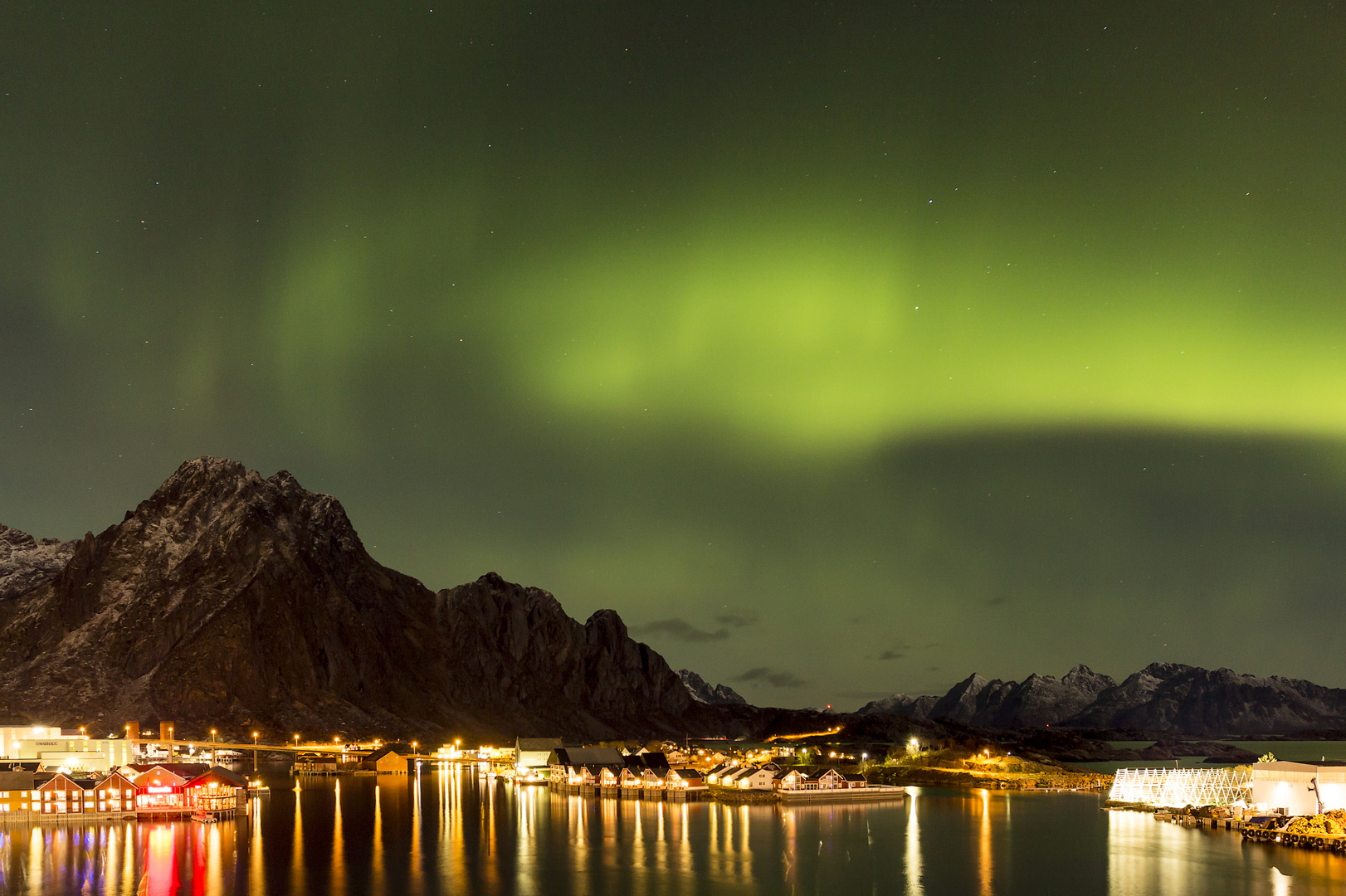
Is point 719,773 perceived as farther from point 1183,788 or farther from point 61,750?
point 61,750

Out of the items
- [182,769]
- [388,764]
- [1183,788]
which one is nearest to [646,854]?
[182,769]

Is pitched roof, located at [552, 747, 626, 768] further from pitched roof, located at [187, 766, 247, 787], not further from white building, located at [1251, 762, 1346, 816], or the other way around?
white building, located at [1251, 762, 1346, 816]

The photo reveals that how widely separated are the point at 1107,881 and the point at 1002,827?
32155mm

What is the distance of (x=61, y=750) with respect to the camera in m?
135

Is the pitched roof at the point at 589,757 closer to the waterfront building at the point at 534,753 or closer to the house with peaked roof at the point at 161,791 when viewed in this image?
the waterfront building at the point at 534,753

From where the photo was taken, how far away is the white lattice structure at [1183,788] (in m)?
108

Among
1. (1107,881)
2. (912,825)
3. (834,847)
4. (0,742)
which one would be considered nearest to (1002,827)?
(912,825)

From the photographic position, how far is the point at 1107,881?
68250 mm

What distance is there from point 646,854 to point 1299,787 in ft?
175

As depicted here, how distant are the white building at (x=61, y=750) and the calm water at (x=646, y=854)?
1394 inches

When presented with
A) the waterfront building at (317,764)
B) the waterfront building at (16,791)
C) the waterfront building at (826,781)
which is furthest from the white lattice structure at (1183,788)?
the waterfront building at (317,764)

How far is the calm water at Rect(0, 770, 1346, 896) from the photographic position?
63812mm

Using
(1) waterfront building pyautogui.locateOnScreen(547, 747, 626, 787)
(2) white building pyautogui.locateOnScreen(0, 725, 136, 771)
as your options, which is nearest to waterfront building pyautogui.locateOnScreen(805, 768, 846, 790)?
(1) waterfront building pyautogui.locateOnScreen(547, 747, 626, 787)

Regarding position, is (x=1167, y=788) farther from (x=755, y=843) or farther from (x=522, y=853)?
(x=522, y=853)
